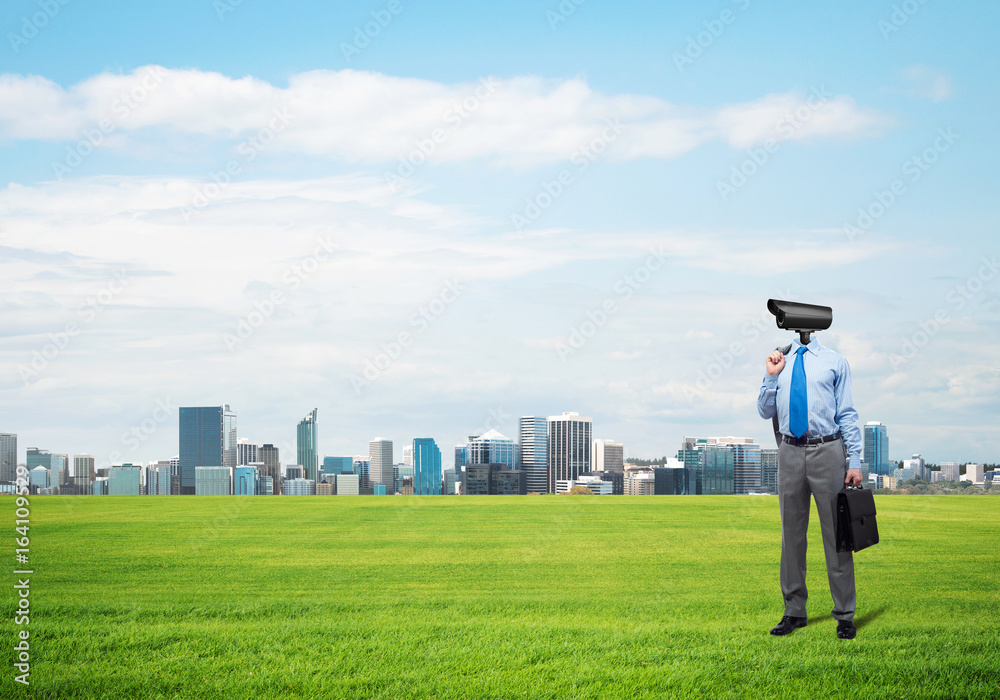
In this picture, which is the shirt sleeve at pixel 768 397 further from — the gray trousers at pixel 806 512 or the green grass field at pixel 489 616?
the green grass field at pixel 489 616

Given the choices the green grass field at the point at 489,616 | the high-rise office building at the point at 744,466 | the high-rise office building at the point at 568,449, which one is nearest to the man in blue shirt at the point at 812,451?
the green grass field at the point at 489,616

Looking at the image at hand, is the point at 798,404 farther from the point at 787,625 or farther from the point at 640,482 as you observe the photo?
the point at 640,482

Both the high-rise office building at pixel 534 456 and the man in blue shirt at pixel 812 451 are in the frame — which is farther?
the high-rise office building at pixel 534 456

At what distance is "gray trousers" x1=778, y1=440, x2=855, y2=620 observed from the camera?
7.00 m

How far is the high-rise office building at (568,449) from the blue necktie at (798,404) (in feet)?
134

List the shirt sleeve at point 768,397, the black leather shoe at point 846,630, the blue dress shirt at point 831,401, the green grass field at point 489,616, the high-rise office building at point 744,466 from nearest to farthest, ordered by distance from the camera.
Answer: the green grass field at point 489,616
the blue dress shirt at point 831,401
the black leather shoe at point 846,630
the shirt sleeve at point 768,397
the high-rise office building at point 744,466

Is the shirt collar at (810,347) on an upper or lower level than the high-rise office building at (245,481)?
upper

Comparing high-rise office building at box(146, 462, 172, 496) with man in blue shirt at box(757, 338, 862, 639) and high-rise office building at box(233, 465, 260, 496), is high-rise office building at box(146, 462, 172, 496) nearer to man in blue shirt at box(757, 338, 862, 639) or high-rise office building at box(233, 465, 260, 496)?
high-rise office building at box(233, 465, 260, 496)

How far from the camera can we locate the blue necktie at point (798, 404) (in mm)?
7020

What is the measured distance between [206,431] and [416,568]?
3793 centimetres

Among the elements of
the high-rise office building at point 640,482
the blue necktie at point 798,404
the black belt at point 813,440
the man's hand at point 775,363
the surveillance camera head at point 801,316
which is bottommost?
the high-rise office building at point 640,482

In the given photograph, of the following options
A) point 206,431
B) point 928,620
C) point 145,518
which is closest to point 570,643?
point 928,620

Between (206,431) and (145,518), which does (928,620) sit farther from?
(206,431)

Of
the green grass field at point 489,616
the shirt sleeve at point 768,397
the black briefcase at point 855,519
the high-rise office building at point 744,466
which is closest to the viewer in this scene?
the green grass field at point 489,616
